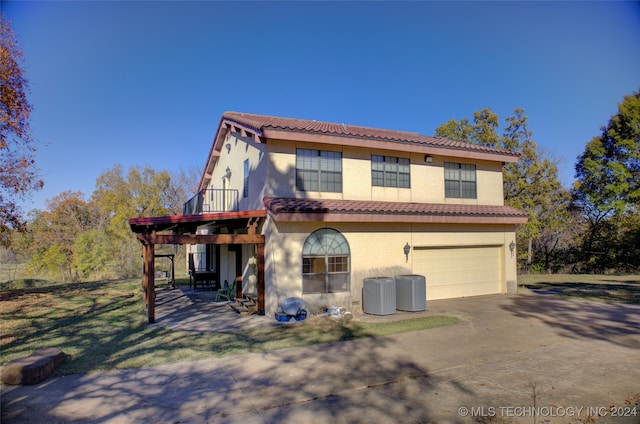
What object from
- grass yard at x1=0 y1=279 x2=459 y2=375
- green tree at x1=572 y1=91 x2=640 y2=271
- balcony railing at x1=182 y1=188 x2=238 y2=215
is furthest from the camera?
green tree at x1=572 y1=91 x2=640 y2=271

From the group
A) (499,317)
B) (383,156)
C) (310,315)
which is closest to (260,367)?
(310,315)

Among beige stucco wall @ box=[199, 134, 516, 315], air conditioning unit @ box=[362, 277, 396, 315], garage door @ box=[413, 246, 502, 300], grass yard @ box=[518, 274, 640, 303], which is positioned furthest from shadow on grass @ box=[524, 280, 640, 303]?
air conditioning unit @ box=[362, 277, 396, 315]

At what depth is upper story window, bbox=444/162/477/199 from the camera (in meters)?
15.4

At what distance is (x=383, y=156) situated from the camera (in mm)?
14047

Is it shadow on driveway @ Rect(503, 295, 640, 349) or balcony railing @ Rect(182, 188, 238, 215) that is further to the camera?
balcony railing @ Rect(182, 188, 238, 215)

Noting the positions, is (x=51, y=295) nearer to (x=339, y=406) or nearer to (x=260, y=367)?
(x=260, y=367)

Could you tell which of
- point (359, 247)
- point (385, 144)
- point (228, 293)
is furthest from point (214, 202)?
point (385, 144)

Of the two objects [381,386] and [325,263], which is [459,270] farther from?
[381,386]

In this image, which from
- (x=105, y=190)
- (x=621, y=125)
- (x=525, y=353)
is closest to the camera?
(x=525, y=353)

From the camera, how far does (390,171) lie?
1417cm

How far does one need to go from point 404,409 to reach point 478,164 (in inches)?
508

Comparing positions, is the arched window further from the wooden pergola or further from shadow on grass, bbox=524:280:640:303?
shadow on grass, bbox=524:280:640:303

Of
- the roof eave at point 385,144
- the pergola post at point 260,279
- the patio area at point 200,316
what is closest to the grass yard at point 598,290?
the roof eave at point 385,144

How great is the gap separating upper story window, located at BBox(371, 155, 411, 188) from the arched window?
2846mm
